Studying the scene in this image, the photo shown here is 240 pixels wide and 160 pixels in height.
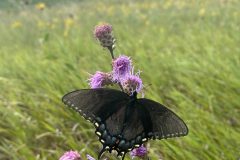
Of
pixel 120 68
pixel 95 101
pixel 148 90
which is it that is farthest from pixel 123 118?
pixel 148 90

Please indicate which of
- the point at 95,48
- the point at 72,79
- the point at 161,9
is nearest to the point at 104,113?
the point at 72,79

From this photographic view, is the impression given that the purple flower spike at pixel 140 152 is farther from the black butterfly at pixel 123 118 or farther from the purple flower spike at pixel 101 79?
the purple flower spike at pixel 101 79

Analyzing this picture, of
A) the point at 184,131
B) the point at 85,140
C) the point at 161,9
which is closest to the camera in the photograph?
the point at 184,131

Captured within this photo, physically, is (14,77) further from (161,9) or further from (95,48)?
(161,9)

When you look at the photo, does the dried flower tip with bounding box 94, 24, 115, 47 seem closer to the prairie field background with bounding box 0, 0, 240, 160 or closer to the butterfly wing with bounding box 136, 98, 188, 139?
the prairie field background with bounding box 0, 0, 240, 160

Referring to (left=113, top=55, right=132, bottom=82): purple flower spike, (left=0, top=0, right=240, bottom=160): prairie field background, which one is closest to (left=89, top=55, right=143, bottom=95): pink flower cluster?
(left=113, top=55, right=132, bottom=82): purple flower spike

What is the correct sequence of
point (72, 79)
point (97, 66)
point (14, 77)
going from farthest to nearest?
1. point (14, 77)
2. point (97, 66)
3. point (72, 79)
